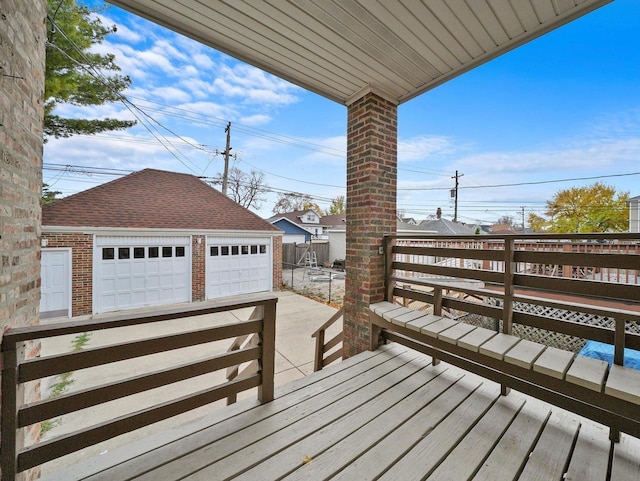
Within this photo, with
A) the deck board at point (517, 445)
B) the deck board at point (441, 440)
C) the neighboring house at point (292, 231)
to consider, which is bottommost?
the deck board at point (441, 440)

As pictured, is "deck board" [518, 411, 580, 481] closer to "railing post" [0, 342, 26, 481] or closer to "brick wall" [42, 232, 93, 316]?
"railing post" [0, 342, 26, 481]

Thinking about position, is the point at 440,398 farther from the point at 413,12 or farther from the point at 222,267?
the point at 222,267

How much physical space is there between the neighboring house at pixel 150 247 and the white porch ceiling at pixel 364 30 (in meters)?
7.53

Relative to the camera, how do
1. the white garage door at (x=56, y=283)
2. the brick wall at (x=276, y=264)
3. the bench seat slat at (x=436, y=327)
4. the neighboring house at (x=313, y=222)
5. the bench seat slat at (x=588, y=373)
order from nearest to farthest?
1. the bench seat slat at (x=588, y=373)
2. the bench seat slat at (x=436, y=327)
3. the white garage door at (x=56, y=283)
4. the brick wall at (x=276, y=264)
5. the neighboring house at (x=313, y=222)

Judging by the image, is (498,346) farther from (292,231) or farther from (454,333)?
(292,231)

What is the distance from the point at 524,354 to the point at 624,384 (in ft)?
1.42

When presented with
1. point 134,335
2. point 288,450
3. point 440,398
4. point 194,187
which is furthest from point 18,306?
point 194,187

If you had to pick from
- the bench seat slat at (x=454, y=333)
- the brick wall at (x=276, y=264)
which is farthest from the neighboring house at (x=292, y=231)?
the bench seat slat at (x=454, y=333)

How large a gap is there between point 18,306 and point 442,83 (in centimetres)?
373

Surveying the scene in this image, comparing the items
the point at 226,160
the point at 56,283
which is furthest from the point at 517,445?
the point at 226,160

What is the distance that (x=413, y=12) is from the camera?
73.5 inches

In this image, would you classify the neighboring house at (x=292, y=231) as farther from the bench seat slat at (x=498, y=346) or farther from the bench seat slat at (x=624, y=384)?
the bench seat slat at (x=624, y=384)

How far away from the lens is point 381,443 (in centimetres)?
150

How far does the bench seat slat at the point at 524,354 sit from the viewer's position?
5.37 feet
